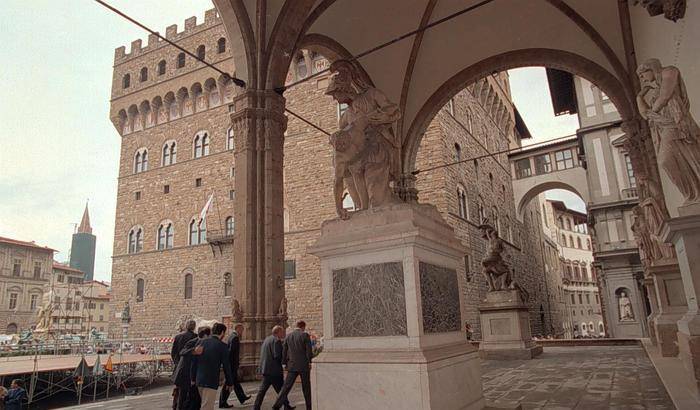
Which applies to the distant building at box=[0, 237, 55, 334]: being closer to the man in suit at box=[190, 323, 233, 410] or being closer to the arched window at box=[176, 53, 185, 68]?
the arched window at box=[176, 53, 185, 68]

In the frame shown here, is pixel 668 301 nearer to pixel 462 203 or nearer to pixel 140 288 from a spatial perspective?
pixel 462 203

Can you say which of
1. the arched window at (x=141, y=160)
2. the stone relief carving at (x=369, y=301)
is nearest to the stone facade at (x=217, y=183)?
the arched window at (x=141, y=160)

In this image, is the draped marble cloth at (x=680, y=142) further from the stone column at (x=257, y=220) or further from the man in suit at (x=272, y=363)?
the stone column at (x=257, y=220)

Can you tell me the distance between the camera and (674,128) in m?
3.94

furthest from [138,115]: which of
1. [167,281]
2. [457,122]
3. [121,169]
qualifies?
[457,122]

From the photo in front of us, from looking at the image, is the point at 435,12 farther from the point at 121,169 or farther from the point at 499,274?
the point at 121,169

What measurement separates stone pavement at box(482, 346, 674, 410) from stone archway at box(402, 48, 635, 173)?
6.34 meters

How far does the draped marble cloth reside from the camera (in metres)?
3.87

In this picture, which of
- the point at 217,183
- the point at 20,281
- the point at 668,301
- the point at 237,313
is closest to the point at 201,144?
the point at 217,183

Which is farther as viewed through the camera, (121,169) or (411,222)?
(121,169)

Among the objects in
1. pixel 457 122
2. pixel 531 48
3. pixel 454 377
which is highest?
pixel 457 122

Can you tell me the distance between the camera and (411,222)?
3.17 meters

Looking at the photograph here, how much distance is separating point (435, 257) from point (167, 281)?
959 inches

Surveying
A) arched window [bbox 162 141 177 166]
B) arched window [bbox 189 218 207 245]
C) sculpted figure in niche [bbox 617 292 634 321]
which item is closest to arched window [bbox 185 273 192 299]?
arched window [bbox 189 218 207 245]
